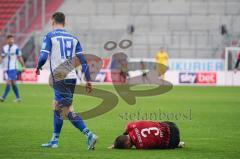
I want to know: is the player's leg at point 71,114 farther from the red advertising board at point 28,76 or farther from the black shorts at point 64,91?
the red advertising board at point 28,76

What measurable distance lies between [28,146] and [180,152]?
9.03 feet

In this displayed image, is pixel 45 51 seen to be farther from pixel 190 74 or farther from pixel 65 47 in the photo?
pixel 190 74

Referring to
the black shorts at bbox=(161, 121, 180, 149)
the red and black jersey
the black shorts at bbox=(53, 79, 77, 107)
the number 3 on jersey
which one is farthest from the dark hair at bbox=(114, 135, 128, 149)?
the number 3 on jersey

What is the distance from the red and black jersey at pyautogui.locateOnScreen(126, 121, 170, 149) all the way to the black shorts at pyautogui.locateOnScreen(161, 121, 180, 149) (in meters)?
0.06

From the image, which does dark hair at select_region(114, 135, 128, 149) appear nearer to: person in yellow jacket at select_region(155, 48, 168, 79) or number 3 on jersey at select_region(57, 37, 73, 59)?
number 3 on jersey at select_region(57, 37, 73, 59)

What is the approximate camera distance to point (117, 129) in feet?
53.3

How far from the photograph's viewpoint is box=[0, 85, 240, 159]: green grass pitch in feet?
38.4

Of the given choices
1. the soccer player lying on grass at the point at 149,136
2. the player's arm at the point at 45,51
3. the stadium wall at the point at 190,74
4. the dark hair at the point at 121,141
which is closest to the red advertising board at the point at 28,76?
the stadium wall at the point at 190,74

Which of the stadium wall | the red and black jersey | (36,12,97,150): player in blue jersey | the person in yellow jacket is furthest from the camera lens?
the stadium wall

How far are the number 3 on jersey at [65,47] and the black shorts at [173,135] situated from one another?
2100 millimetres

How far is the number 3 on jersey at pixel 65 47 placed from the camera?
12.3 metres

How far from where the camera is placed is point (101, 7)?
48.9 m

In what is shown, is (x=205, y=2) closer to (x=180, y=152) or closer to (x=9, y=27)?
(x=9, y=27)

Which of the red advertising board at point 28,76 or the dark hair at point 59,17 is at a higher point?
the dark hair at point 59,17
